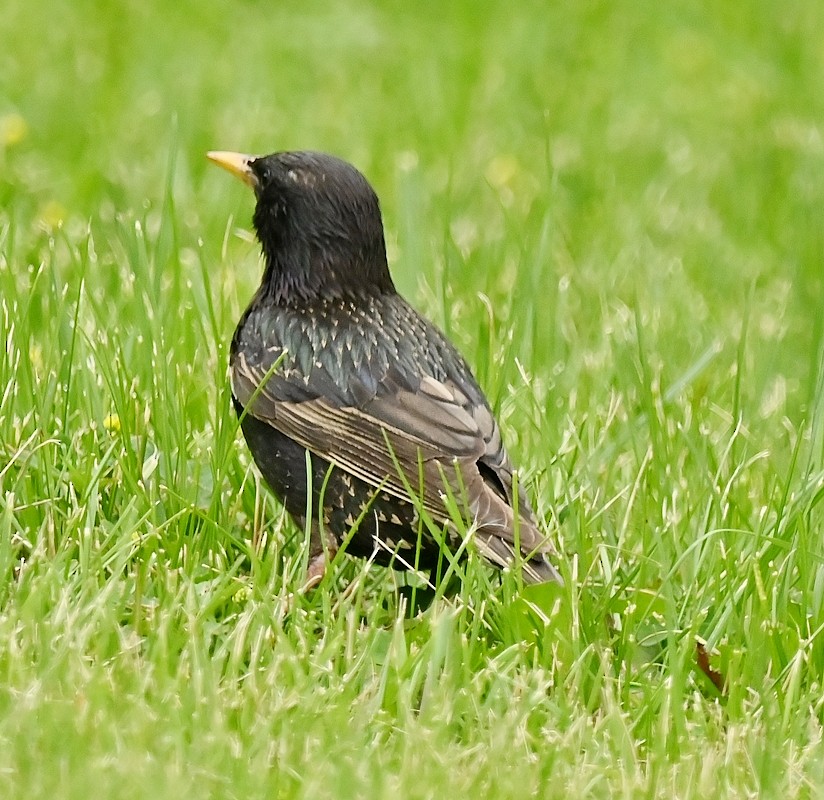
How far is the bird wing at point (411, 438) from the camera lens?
13.0ft

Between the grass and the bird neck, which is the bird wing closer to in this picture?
the grass

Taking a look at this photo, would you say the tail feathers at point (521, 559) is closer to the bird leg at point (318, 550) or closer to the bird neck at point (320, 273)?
the bird leg at point (318, 550)

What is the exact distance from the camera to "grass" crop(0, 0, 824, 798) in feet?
10.5

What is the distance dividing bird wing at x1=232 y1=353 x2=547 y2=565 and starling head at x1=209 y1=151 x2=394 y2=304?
0.33 m

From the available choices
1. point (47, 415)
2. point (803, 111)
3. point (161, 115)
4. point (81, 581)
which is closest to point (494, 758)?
point (81, 581)

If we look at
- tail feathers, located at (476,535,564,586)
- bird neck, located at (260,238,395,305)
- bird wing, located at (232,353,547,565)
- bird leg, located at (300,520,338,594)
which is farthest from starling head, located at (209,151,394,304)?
tail feathers, located at (476,535,564,586)

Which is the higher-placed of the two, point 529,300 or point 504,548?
point 529,300

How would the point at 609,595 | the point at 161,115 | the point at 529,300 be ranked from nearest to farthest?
the point at 609,595 → the point at 529,300 → the point at 161,115

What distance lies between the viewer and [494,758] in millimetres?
3152

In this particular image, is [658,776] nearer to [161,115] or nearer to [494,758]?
[494,758]

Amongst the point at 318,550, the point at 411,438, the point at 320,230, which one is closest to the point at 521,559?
the point at 411,438

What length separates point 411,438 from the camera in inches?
161

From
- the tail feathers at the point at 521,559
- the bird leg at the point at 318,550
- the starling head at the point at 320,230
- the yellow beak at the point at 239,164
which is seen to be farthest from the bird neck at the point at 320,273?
the tail feathers at the point at 521,559

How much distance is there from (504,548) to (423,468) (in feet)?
0.92
